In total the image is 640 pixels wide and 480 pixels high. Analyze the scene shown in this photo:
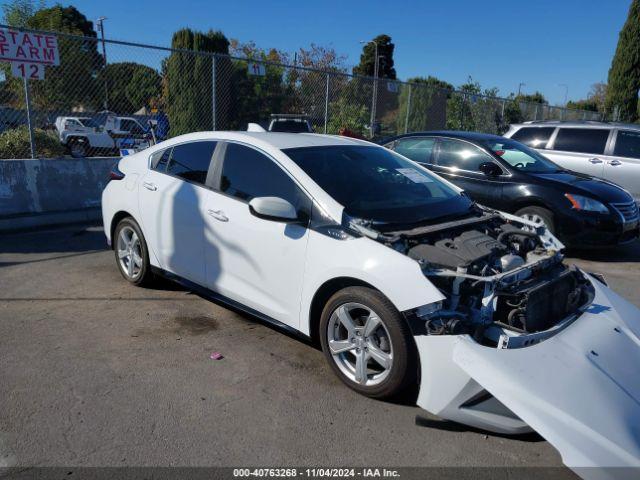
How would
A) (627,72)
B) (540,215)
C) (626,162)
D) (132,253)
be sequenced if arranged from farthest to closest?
(627,72) → (626,162) → (540,215) → (132,253)

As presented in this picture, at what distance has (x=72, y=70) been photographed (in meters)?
9.50

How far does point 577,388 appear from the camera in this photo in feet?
8.31

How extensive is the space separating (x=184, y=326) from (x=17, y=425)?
159 cm

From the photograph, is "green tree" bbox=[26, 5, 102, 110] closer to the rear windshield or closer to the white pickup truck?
the white pickup truck

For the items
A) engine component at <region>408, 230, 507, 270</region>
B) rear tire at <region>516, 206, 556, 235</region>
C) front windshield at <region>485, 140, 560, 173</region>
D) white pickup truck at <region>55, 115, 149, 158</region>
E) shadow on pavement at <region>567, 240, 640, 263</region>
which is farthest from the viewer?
white pickup truck at <region>55, 115, 149, 158</region>

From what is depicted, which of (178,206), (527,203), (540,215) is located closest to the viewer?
(178,206)

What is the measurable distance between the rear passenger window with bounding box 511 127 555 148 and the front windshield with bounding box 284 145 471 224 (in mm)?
6422

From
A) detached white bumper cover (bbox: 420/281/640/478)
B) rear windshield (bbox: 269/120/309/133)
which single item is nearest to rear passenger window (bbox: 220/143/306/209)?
detached white bumper cover (bbox: 420/281/640/478)

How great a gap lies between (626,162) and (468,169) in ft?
11.8

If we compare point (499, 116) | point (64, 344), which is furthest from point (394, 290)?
point (499, 116)

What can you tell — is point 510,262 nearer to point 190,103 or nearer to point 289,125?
point 190,103

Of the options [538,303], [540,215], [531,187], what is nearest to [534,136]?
[531,187]

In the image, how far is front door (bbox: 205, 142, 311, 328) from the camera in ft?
11.9

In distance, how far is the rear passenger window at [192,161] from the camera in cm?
445
